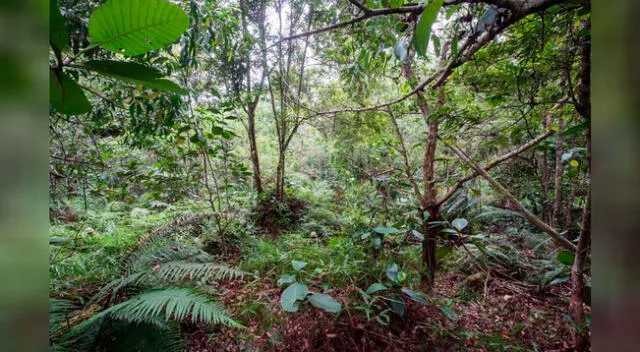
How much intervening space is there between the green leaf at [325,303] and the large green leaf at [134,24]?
132cm

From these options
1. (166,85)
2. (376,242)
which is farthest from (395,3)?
(376,242)

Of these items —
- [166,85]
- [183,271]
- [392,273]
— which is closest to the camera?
[166,85]

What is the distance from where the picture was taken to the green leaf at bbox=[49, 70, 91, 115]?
363 millimetres

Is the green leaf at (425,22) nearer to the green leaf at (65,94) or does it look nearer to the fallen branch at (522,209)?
the green leaf at (65,94)

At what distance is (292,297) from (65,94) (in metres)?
1.31

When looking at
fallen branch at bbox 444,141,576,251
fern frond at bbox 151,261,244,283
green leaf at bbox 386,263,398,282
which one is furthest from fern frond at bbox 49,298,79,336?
fallen branch at bbox 444,141,576,251

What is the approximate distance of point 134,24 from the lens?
0.39 m

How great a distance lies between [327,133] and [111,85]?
2.87 meters

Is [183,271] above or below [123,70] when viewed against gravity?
below

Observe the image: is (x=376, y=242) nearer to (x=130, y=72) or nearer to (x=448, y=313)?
(x=448, y=313)
